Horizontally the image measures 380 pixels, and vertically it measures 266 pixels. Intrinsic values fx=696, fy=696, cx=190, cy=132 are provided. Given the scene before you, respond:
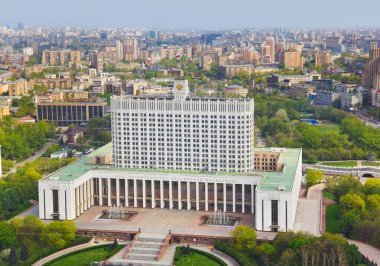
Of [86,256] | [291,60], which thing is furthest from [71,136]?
[291,60]

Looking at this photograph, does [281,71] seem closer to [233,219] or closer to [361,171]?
[361,171]

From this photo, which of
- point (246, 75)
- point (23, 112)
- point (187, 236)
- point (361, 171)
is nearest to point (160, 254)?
point (187, 236)

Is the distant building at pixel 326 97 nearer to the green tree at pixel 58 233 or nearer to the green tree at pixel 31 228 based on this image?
the green tree at pixel 58 233

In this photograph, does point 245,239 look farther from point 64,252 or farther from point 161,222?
point 64,252

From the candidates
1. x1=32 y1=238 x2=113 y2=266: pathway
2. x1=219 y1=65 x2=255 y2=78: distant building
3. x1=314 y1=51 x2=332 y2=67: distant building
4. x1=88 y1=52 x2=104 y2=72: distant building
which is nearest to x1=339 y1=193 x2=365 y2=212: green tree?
x1=32 y1=238 x2=113 y2=266: pathway

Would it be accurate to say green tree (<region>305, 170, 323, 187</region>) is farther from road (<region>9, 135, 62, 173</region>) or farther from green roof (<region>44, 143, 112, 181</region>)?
road (<region>9, 135, 62, 173</region>)

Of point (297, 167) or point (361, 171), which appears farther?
point (361, 171)
